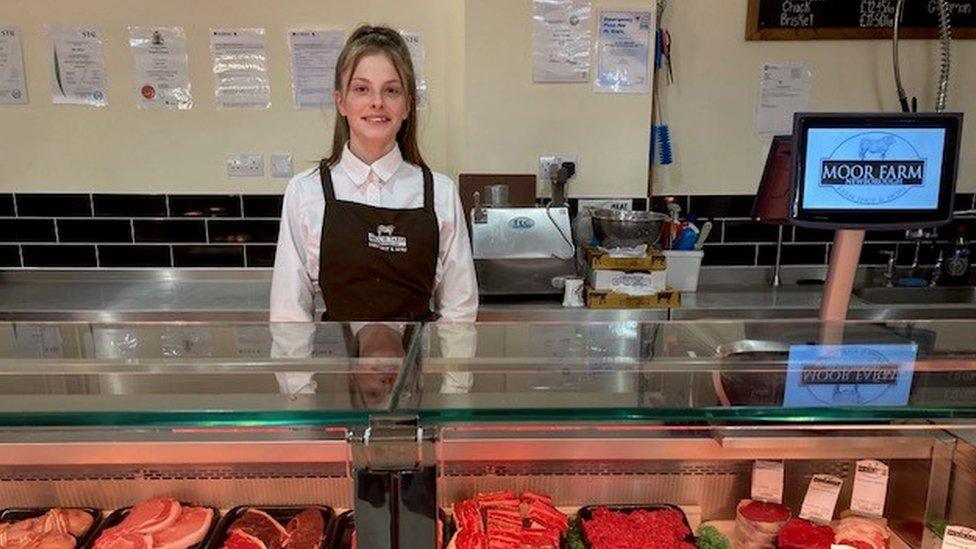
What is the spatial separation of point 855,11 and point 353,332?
3198 millimetres

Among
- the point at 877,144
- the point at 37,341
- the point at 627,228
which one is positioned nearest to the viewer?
the point at 37,341

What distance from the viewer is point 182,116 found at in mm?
3643

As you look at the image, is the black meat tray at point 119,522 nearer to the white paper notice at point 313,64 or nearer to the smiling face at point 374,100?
the smiling face at point 374,100

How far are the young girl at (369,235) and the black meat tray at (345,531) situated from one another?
68cm

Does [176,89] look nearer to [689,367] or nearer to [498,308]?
[498,308]

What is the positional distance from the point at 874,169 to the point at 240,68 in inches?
115

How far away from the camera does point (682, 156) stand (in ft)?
12.2

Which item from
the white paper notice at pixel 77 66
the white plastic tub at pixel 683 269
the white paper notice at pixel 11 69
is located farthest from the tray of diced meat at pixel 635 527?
the white paper notice at pixel 11 69

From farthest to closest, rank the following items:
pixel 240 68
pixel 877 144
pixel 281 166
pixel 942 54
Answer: pixel 281 166
pixel 240 68
pixel 942 54
pixel 877 144

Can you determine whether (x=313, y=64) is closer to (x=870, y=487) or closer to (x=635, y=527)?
(x=635, y=527)

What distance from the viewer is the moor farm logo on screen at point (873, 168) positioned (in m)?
1.67

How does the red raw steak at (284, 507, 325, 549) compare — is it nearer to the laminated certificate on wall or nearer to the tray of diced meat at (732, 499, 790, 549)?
the tray of diced meat at (732, 499, 790, 549)

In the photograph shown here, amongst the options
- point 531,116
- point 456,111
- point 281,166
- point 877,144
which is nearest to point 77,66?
point 281,166

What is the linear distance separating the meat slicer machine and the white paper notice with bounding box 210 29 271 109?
49.9 inches
